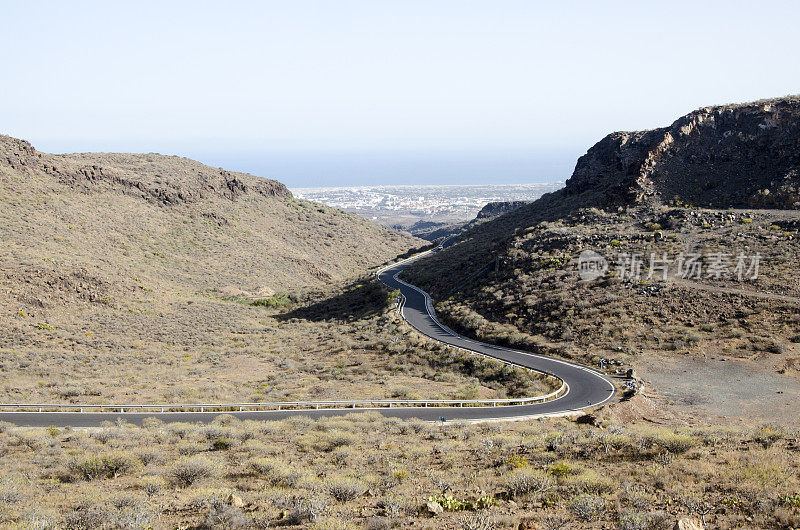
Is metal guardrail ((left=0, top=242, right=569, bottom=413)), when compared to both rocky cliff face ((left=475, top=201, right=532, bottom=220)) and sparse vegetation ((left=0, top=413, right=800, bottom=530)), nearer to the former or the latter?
sparse vegetation ((left=0, top=413, right=800, bottom=530))

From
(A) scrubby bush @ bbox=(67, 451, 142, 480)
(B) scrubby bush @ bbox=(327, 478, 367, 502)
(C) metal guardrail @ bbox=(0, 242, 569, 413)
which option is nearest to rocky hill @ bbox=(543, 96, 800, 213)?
(C) metal guardrail @ bbox=(0, 242, 569, 413)

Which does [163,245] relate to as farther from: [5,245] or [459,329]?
[459,329]

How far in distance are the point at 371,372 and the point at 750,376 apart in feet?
Answer: 55.5

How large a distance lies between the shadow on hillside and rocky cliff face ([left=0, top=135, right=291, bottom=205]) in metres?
29.5

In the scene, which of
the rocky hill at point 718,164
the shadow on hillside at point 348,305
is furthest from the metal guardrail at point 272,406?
the rocky hill at point 718,164

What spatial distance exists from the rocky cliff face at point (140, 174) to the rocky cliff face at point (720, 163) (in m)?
49.5

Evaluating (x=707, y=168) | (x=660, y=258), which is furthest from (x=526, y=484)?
(x=707, y=168)

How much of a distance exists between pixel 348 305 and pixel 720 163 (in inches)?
1418

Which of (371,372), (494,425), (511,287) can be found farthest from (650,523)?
(511,287)

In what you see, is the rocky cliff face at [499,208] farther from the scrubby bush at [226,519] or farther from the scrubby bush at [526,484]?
the scrubby bush at [226,519]

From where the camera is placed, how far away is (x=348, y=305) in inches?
1709

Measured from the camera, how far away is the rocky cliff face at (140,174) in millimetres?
52562

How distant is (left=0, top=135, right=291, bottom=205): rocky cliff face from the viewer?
52.6 meters

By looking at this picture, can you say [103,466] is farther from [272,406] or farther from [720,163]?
[720,163]
